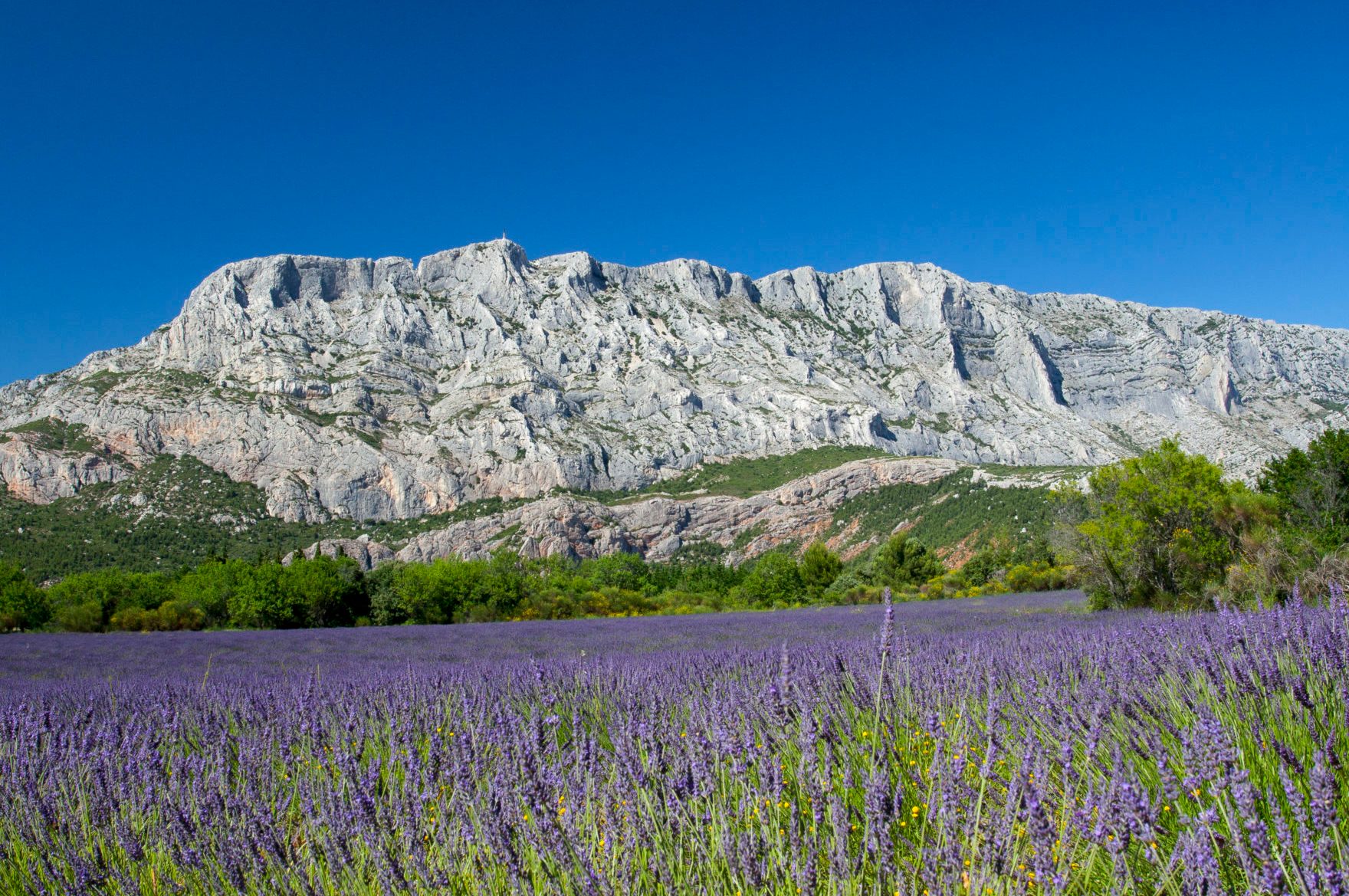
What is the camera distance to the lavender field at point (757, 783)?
1729 millimetres

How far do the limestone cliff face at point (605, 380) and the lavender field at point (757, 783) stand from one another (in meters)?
94.8

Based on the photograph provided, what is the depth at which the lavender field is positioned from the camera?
173 cm

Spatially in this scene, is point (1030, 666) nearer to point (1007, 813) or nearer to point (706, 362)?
point (1007, 813)

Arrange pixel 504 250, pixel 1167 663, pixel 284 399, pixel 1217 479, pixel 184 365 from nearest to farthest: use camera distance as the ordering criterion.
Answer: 1. pixel 1167 663
2. pixel 1217 479
3. pixel 284 399
4. pixel 184 365
5. pixel 504 250

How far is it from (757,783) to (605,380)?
114106 millimetres

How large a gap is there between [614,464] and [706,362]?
27294 millimetres

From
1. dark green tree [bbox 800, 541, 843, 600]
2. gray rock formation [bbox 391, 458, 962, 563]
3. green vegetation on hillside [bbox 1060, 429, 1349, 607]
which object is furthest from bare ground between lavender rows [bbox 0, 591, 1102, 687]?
gray rock formation [bbox 391, 458, 962, 563]

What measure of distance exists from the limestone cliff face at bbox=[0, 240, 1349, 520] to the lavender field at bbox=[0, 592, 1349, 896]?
94.8 m

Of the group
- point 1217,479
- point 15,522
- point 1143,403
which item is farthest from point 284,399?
point 1143,403

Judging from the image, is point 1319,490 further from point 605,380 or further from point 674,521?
point 605,380

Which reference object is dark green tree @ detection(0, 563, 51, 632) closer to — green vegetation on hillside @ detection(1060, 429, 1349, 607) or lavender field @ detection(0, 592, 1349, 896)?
lavender field @ detection(0, 592, 1349, 896)

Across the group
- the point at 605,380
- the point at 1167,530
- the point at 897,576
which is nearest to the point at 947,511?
the point at 897,576

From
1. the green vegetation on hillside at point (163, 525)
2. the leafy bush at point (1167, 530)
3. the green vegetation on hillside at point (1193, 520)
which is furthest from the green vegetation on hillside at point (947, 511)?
the green vegetation on hillside at point (163, 525)

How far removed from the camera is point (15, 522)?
239 ft
